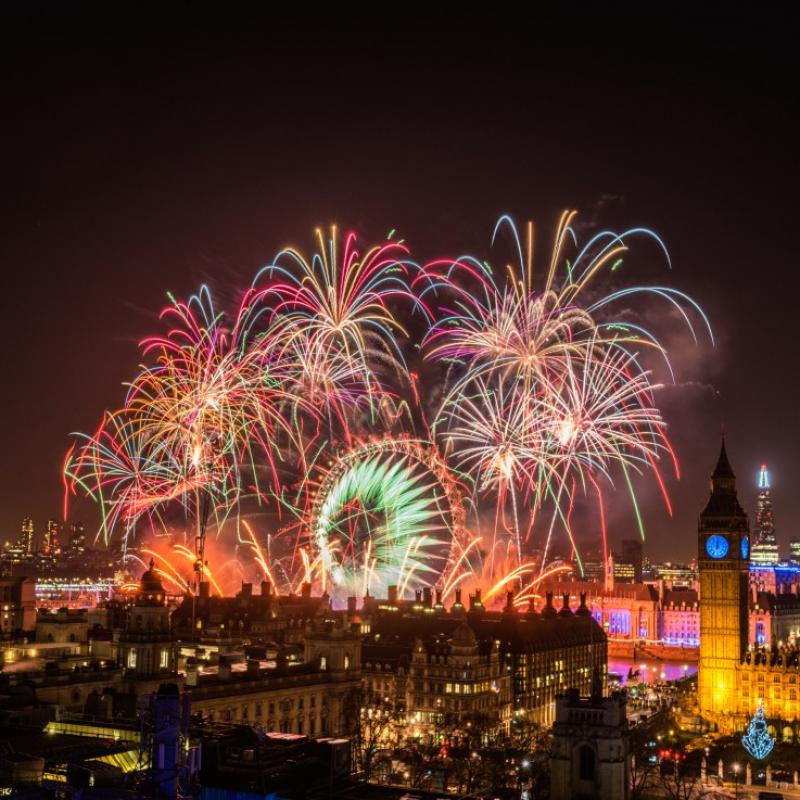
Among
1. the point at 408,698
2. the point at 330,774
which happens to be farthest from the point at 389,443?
the point at 330,774

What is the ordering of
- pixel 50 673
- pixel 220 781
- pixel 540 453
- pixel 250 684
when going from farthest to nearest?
pixel 540 453
pixel 250 684
pixel 50 673
pixel 220 781

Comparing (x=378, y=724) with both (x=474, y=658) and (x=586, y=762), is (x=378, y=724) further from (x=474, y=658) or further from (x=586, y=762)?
(x=586, y=762)

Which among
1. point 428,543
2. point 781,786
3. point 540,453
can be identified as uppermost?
point 540,453

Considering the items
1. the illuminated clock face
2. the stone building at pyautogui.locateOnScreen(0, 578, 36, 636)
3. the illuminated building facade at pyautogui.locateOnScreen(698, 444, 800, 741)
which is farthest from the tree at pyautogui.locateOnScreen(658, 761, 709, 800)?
the stone building at pyautogui.locateOnScreen(0, 578, 36, 636)

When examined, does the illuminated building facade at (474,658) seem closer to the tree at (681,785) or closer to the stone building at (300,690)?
the stone building at (300,690)

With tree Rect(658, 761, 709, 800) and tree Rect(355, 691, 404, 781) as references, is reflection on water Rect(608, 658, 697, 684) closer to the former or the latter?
tree Rect(355, 691, 404, 781)

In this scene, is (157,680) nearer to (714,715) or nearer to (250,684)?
(250,684)

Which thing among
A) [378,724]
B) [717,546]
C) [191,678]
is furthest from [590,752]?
[717,546]
